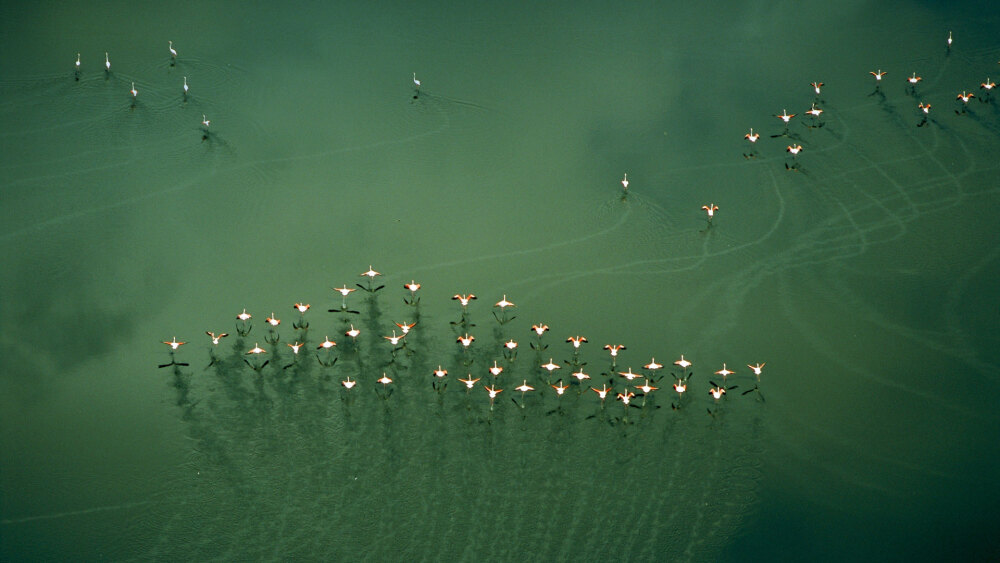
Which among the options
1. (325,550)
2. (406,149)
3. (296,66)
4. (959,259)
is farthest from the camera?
(296,66)

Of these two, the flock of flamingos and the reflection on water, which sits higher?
the flock of flamingos

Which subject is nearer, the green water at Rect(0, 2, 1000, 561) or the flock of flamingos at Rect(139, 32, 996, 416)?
the green water at Rect(0, 2, 1000, 561)

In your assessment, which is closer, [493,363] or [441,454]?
[441,454]

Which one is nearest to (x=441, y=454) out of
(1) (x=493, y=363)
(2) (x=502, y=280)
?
(1) (x=493, y=363)

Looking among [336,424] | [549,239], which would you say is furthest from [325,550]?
[549,239]

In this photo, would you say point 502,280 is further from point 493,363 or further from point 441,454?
point 441,454

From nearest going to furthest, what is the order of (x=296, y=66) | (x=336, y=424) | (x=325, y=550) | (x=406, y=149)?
1. (x=325, y=550)
2. (x=336, y=424)
3. (x=406, y=149)
4. (x=296, y=66)

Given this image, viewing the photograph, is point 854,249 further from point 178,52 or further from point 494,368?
point 178,52

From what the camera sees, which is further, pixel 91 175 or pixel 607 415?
pixel 91 175
